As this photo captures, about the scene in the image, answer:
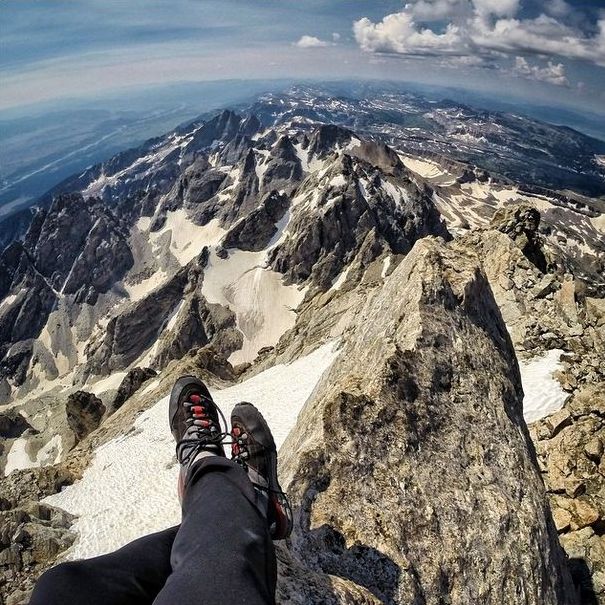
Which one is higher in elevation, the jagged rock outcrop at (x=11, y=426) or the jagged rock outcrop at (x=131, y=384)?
the jagged rock outcrop at (x=131, y=384)

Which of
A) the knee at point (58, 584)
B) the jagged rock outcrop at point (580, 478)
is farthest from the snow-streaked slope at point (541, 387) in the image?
the knee at point (58, 584)

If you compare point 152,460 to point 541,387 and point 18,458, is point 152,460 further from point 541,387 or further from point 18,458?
point 18,458

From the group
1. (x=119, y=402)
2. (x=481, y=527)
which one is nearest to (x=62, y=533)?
(x=481, y=527)

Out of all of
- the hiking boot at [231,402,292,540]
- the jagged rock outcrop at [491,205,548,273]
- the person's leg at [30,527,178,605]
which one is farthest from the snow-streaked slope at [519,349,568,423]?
the person's leg at [30,527,178,605]

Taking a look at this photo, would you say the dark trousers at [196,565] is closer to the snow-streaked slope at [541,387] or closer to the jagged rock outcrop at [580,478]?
the jagged rock outcrop at [580,478]

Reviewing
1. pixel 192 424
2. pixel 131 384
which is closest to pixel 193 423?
pixel 192 424

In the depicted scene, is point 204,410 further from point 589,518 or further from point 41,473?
point 41,473

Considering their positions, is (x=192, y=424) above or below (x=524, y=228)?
above

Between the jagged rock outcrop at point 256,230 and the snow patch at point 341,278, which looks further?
the jagged rock outcrop at point 256,230
